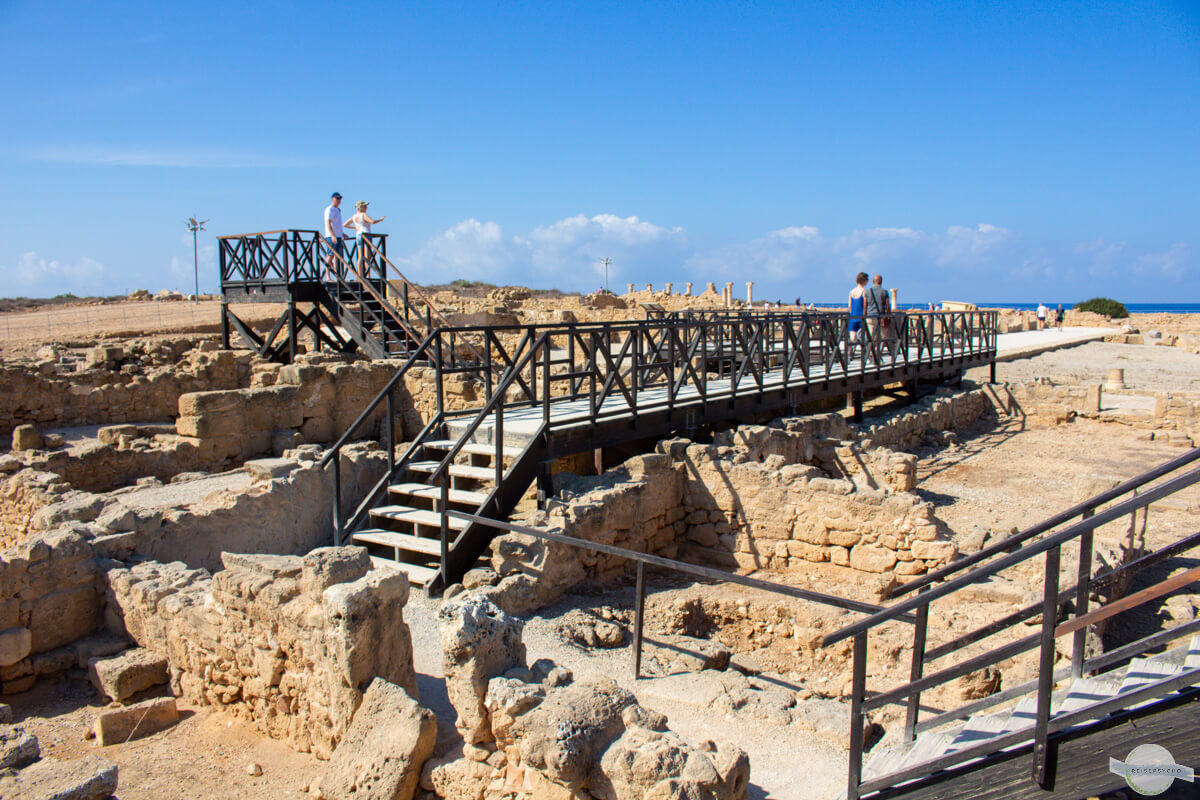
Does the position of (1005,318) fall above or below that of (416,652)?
above

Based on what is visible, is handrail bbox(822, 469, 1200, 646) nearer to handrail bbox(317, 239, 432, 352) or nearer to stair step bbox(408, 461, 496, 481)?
stair step bbox(408, 461, 496, 481)

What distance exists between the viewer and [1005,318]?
41.5 metres

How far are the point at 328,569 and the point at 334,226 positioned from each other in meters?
11.0

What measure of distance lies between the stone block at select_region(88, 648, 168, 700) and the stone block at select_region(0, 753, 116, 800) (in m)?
1.83

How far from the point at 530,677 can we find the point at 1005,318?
4425 centimetres

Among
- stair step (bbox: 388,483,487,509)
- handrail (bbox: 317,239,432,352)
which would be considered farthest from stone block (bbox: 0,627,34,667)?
handrail (bbox: 317,239,432,352)

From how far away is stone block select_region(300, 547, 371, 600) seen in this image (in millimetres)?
4113

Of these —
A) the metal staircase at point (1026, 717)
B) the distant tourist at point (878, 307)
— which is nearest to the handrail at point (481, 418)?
the metal staircase at point (1026, 717)

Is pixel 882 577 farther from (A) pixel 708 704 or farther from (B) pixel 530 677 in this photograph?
(B) pixel 530 677

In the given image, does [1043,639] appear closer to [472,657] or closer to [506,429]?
[472,657]

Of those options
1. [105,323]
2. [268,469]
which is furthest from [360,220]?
[105,323]

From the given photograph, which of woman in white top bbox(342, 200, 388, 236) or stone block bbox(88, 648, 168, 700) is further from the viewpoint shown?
woman in white top bbox(342, 200, 388, 236)

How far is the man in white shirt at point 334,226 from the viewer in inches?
544

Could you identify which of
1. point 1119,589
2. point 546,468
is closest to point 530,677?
point 546,468
